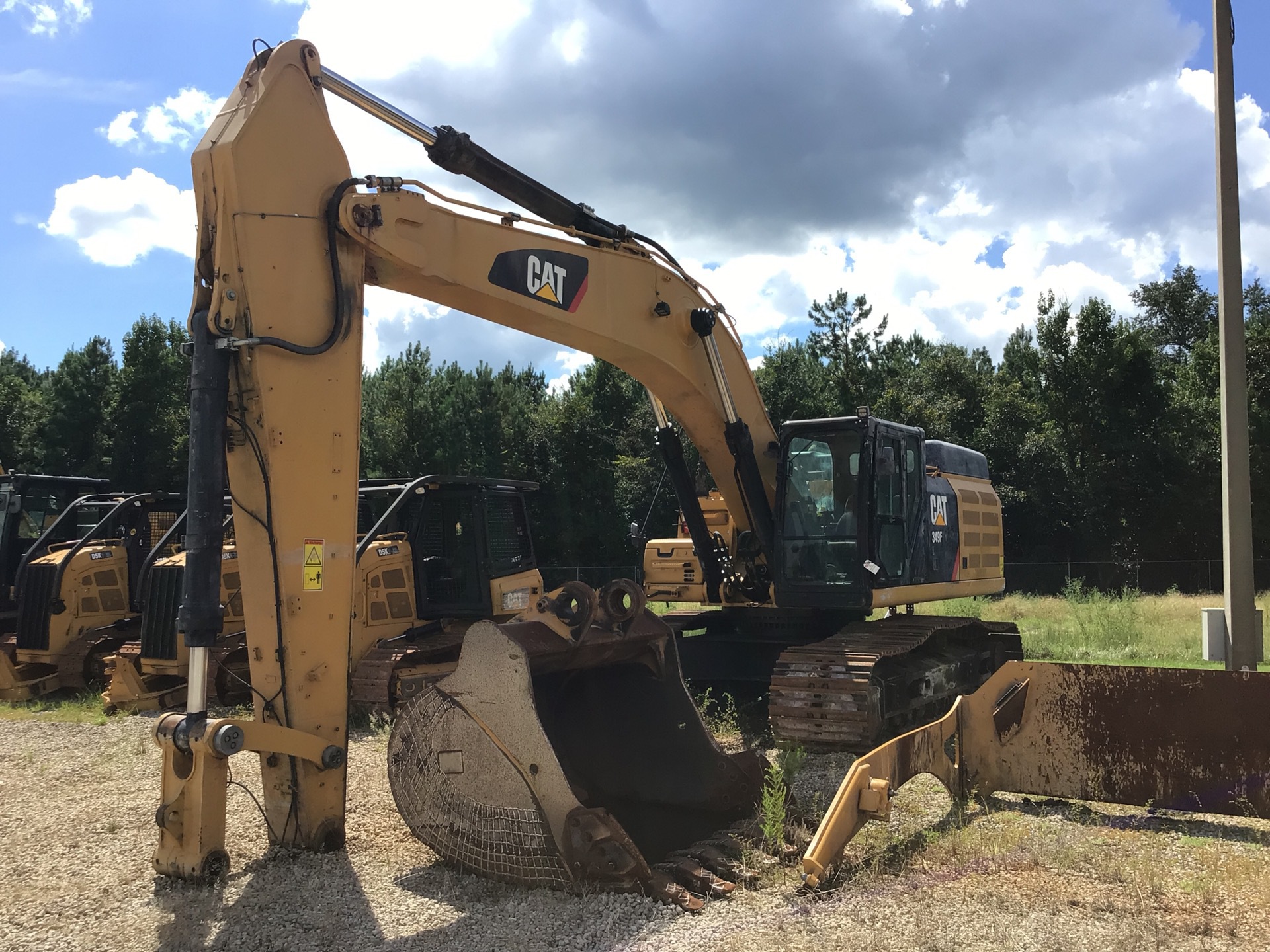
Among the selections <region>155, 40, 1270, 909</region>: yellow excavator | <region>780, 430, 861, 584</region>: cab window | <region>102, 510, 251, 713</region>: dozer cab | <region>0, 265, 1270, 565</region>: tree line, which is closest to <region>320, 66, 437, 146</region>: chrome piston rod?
<region>155, 40, 1270, 909</region>: yellow excavator

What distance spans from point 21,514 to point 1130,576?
26.0m

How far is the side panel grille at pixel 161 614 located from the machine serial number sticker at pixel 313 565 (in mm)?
6151

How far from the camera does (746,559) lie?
8.92m

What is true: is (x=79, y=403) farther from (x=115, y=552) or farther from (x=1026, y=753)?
(x=1026, y=753)

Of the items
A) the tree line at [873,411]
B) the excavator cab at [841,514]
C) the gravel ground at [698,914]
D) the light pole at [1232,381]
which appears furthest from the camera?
the tree line at [873,411]

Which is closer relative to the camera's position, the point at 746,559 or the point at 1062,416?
the point at 746,559

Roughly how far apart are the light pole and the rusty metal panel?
3132 mm

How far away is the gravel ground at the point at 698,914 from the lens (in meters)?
4.11

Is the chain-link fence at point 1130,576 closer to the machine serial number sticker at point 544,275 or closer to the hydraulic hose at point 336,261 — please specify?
the machine serial number sticker at point 544,275

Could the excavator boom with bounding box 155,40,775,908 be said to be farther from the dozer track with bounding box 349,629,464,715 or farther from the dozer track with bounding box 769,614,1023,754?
the dozer track with bounding box 349,629,464,715

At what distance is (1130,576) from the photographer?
2789cm

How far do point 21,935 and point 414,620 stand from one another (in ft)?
21.3

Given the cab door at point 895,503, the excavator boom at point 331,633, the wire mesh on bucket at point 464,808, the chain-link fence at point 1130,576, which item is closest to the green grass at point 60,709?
the excavator boom at point 331,633

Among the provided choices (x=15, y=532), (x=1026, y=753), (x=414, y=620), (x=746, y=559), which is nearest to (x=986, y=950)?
(x=1026, y=753)
